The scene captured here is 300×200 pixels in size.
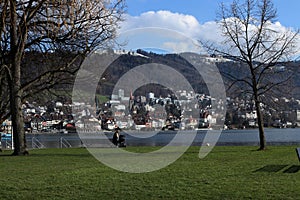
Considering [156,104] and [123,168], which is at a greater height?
[156,104]

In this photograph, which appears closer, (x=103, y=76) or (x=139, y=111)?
(x=139, y=111)

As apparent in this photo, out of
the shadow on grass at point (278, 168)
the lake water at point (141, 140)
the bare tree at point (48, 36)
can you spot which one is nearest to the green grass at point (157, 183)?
the shadow on grass at point (278, 168)

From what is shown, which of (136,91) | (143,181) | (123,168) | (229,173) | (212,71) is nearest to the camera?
(143,181)

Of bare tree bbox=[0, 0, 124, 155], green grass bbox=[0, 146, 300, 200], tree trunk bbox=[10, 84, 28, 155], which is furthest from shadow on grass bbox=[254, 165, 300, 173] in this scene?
tree trunk bbox=[10, 84, 28, 155]

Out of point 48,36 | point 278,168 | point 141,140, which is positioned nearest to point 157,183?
point 278,168

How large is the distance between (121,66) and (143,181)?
19.1 ft

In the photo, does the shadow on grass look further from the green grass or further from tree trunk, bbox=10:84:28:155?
tree trunk, bbox=10:84:28:155

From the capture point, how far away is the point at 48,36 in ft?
65.4

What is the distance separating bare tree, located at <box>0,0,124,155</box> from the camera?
18781mm

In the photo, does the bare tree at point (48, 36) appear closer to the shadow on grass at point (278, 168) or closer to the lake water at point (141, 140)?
the lake water at point (141, 140)

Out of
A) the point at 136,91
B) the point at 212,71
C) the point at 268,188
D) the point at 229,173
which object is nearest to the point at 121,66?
the point at 136,91

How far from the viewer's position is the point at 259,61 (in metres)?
27.6

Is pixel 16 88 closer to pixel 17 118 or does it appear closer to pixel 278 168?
pixel 17 118

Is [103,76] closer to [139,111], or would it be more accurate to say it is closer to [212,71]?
[139,111]
